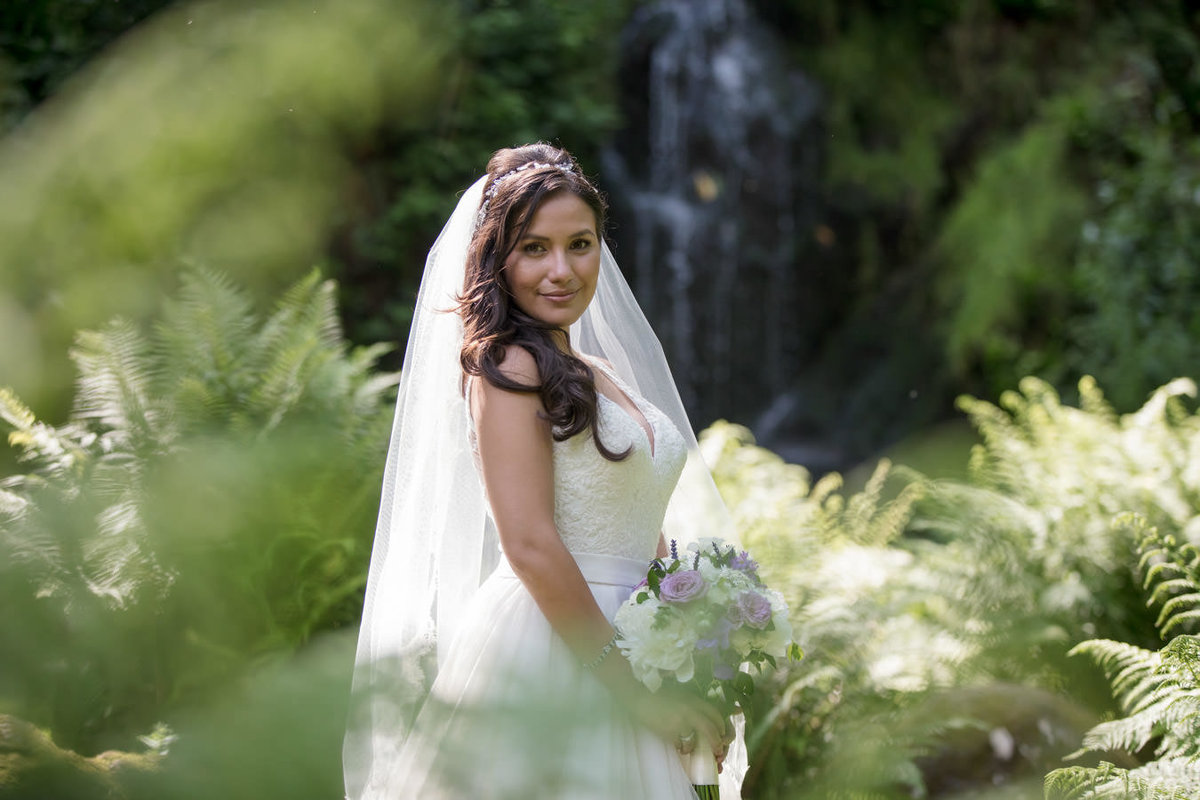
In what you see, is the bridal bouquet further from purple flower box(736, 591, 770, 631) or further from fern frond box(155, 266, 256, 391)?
fern frond box(155, 266, 256, 391)

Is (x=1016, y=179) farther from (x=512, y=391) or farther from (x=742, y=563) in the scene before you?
(x=512, y=391)

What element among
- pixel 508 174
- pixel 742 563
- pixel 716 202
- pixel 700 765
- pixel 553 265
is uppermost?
pixel 716 202

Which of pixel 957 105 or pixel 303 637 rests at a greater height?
pixel 957 105

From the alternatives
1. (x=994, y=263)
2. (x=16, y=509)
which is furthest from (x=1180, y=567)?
(x=994, y=263)

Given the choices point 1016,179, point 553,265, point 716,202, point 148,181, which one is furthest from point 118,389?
point 1016,179

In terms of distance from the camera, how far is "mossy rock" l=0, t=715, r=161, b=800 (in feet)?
3.53

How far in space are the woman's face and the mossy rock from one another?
1.19 metres

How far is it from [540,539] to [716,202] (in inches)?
328

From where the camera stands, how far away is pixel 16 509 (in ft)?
9.68

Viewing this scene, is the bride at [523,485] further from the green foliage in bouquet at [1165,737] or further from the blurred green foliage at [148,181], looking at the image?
the green foliage in bouquet at [1165,737]

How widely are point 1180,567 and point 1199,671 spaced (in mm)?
561

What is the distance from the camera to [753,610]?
76.3 inches

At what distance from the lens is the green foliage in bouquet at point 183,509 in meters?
1.79

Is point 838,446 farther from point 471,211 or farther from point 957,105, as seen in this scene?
point 471,211
